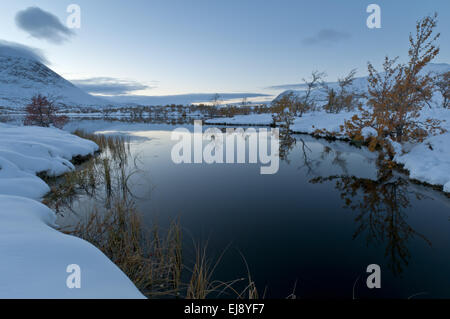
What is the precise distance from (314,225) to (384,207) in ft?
9.93

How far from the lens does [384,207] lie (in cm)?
661

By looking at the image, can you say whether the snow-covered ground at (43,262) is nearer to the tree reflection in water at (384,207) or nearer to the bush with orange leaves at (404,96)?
the tree reflection in water at (384,207)

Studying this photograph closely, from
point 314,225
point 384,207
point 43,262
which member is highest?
point 43,262

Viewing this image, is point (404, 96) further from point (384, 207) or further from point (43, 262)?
point (43, 262)

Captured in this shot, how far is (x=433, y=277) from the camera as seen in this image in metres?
3.78

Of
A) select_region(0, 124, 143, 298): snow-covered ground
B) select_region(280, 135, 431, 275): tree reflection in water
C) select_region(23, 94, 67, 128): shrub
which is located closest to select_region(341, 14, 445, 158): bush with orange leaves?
select_region(280, 135, 431, 275): tree reflection in water

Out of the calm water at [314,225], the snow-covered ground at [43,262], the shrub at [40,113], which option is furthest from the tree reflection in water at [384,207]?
the shrub at [40,113]

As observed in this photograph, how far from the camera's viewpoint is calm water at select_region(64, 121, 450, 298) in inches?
149

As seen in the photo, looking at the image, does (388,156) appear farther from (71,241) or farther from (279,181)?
(71,241)

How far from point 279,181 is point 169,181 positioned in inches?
208

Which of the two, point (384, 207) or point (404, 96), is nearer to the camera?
point (384, 207)

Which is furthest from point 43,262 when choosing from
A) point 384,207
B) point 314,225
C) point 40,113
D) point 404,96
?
point 40,113

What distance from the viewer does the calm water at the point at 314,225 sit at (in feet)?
12.5
